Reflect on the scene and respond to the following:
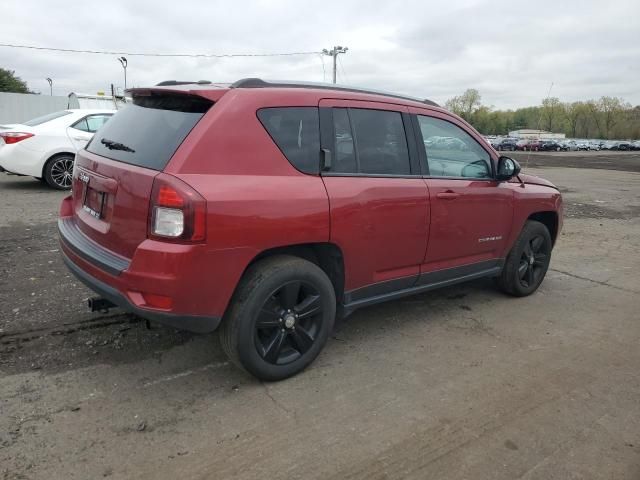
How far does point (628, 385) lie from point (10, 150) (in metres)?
9.68

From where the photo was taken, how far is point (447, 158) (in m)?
4.14

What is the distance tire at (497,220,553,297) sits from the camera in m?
4.82

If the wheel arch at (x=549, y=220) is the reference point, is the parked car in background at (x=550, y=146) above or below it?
above

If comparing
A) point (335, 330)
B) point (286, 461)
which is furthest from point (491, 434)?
point (335, 330)

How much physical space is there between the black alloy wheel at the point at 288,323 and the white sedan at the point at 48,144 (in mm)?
7191

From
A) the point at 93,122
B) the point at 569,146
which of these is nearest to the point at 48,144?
the point at 93,122

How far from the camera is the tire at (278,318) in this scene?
9.75 feet

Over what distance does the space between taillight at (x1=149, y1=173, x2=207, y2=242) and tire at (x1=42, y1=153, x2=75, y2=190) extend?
7.69 metres

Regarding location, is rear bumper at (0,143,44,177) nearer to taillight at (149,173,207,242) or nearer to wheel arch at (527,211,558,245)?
taillight at (149,173,207,242)

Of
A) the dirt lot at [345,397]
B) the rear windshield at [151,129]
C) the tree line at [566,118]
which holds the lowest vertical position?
the dirt lot at [345,397]

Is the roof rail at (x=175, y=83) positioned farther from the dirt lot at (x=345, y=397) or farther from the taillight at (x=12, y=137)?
the taillight at (x=12, y=137)

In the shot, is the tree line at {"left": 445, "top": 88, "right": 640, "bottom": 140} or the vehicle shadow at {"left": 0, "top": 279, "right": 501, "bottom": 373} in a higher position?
the tree line at {"left": 445, "top": 88, "right": 640, "bottom": 140}

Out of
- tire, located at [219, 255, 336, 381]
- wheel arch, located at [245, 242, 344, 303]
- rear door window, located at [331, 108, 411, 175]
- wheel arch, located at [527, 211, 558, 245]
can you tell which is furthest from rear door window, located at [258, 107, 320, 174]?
wheel arch, located at [527, 211, 558, 245]

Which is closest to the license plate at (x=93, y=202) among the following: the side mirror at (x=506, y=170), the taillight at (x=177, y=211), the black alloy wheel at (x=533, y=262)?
the taillight at (x=177, y=211)
